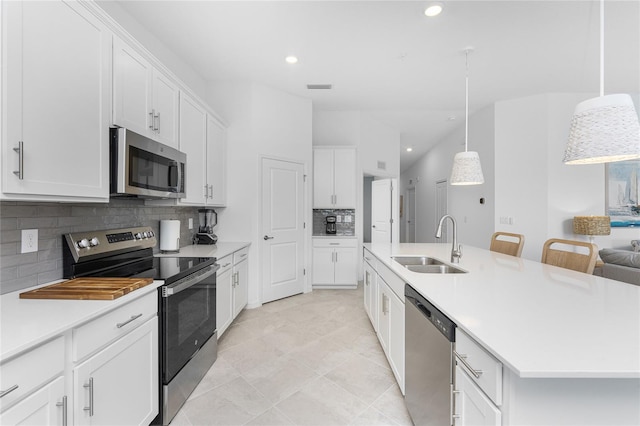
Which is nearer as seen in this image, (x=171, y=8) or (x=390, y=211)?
(x=171, y=8)

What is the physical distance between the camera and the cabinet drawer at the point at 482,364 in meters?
0.83

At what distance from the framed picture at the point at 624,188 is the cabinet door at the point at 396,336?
4.68 m

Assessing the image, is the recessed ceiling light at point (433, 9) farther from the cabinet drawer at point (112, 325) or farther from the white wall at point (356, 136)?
the cabinet drawer at point (112, 325)

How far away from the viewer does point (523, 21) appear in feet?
8.34

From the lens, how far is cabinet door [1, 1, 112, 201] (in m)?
1.11

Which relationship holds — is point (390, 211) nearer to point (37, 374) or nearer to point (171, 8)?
point (171, 8)

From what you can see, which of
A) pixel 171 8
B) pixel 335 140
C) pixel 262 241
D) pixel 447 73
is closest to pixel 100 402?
pixel 262 241

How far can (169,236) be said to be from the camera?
8.59 feet

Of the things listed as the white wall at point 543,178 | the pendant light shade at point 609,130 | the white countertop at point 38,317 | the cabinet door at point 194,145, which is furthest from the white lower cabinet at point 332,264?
the pendant light shade at point 609,130

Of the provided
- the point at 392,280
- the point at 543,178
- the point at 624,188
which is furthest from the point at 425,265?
the point at 624,188

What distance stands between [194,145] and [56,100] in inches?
58.5

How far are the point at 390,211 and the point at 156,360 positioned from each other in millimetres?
4396

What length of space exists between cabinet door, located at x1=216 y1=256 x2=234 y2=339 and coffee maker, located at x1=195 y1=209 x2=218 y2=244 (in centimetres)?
60

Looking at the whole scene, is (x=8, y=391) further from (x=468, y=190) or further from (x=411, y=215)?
(x=411, y=215)
